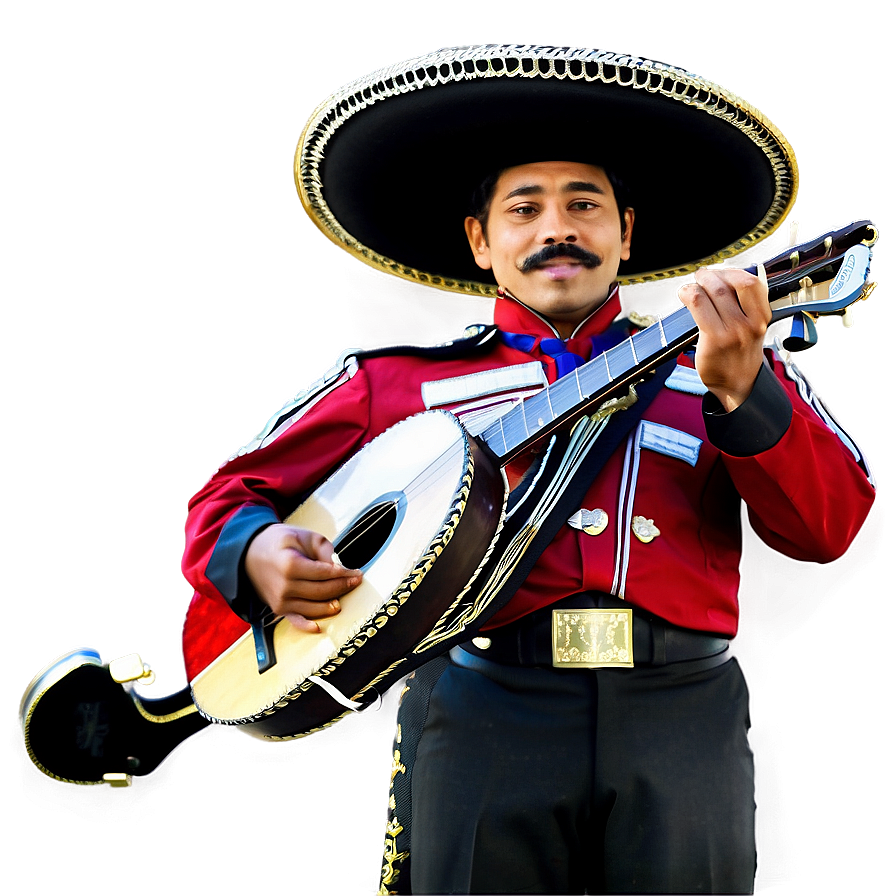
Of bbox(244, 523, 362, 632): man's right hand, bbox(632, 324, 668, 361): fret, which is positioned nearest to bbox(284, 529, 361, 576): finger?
bbox(244, 523, 362, 632): man's right hand

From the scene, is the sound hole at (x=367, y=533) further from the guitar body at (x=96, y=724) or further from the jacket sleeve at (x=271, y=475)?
the guitar body at (x=96, y=724)

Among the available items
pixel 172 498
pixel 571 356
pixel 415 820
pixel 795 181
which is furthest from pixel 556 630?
pixel 172 498

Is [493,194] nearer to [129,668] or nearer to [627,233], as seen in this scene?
[627,233]

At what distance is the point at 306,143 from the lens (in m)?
1.94

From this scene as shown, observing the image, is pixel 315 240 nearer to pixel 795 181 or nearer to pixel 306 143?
pixel 306 143

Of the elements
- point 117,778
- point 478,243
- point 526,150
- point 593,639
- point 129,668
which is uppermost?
point 526,150

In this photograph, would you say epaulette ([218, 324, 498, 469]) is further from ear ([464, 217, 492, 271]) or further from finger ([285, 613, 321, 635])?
finger ([285, 613, 321, 635])

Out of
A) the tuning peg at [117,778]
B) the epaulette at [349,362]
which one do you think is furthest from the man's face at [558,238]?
the tuning peg at [117,778]

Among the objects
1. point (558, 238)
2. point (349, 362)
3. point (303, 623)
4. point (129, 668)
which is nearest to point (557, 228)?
point (558, 238)

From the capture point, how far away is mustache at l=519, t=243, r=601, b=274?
5.81ft

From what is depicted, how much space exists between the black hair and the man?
0.11 metres

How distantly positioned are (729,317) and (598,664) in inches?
21.3

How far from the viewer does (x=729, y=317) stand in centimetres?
140

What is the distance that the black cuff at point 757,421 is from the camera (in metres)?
1.44
